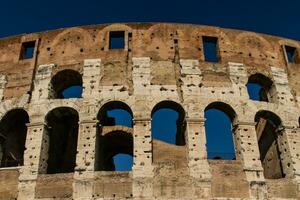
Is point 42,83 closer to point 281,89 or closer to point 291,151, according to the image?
point 281,89

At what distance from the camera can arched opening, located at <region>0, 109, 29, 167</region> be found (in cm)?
1365

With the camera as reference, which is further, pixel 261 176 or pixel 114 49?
pixel 114 49

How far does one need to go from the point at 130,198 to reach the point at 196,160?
2.35 m

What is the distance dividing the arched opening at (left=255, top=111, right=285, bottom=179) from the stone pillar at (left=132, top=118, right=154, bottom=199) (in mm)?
4041

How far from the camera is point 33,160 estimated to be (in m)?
12.2

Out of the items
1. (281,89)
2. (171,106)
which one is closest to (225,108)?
(171,106)

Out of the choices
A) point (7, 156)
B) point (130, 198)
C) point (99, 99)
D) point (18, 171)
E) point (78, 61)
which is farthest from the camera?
point (7, 156)

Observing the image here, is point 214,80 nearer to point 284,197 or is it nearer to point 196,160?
point 196,160

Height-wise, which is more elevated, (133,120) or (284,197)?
(133,120)

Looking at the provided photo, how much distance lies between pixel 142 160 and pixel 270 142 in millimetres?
5995

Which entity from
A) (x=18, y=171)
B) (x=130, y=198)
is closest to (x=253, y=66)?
(x=130, y=198)

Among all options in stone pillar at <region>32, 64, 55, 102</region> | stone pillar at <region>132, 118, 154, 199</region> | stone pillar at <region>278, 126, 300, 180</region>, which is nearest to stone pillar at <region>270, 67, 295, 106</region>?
stone pillar at <region>278, 126, 300, 180</region>

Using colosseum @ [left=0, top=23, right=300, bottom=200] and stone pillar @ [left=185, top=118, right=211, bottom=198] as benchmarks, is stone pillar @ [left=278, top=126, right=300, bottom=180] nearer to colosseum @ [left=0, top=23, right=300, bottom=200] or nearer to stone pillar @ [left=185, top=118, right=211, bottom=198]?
colosseum @ [left=0, top=23, right=300, bottom=200]

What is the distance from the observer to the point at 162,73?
44.9 ft
